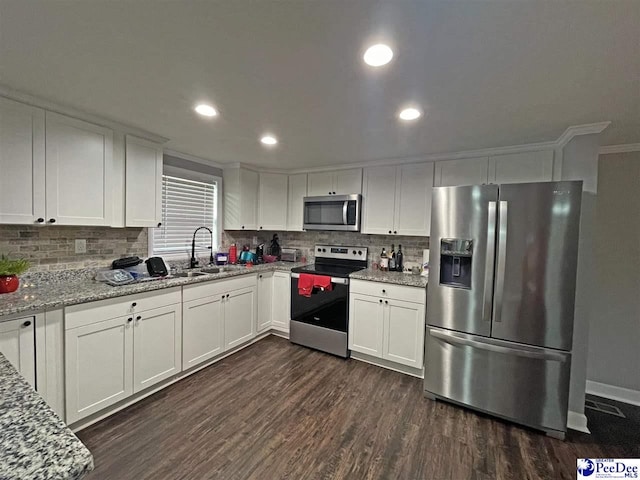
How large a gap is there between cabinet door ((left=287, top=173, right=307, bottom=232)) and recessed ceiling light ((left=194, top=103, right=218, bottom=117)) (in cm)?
190

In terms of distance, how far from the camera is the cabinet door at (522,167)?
8.35ft

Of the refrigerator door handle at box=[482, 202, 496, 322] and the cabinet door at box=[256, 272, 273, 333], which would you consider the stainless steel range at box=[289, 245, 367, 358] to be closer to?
the cabinet door at box=[256, 272, 273, 333]

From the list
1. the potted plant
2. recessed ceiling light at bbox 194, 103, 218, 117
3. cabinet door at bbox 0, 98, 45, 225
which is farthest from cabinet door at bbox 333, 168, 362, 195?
Result: the potted plant

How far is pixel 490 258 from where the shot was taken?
214cm

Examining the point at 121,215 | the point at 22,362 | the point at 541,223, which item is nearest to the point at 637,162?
the point at 541,223

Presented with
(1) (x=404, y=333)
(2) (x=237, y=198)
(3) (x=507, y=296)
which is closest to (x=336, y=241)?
(2) (x=237, y=198)

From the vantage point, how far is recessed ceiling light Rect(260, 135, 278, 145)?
8.57 feet

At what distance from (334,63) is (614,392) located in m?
3.69

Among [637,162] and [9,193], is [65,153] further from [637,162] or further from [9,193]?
[637,162]

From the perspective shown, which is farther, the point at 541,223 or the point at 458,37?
the point at 541,223

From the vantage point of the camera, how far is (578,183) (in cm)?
193

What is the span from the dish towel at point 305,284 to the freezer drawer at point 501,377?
1.37 metres

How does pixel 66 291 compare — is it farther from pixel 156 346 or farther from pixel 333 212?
pixel 333 212

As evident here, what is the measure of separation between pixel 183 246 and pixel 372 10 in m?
3.09
